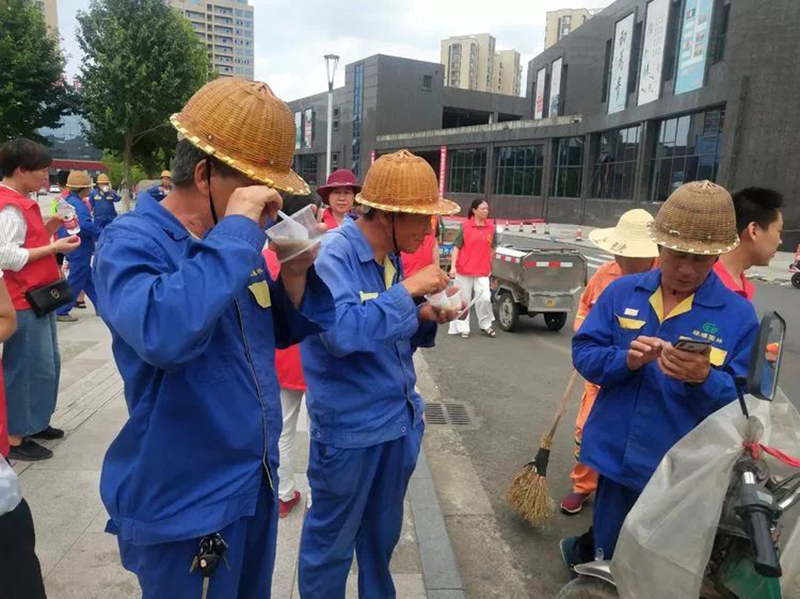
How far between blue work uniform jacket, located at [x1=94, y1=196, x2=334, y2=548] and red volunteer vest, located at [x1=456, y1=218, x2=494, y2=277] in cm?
645

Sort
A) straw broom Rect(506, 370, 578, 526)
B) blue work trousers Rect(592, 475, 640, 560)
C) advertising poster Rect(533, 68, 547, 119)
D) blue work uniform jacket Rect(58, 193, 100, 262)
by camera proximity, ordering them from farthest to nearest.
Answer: advertising poster Rect(533, 68, 547, 119) < blue work uniform jacket Rect(58, 193, 100, 262) < straw broom Rect(506, 370, 578, 526) < blue work trousers Rect(592, 475, 640, 560)

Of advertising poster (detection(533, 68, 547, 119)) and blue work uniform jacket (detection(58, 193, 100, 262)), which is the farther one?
advertising poster (detection(533, 68, 547, 119))

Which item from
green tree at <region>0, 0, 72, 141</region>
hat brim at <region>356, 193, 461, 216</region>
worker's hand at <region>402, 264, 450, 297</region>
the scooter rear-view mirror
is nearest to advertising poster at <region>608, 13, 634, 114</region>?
green tree at <region>0, 0, 72, 141</region>

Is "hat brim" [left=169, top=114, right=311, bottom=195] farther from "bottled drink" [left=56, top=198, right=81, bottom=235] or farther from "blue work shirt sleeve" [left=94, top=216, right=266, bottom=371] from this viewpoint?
"bottled drink" [left=56, top=198, right=81, bottom=235]

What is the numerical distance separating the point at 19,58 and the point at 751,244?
19.4 meters

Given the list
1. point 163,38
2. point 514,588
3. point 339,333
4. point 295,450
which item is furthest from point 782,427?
point 163,38

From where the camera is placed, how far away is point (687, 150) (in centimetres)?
2548

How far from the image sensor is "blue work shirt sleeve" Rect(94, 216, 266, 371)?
1.20 meters

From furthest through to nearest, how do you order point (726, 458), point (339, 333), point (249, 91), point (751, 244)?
point (751, 244)
point (339, 333)
point (726, 458)
point (249, 91)

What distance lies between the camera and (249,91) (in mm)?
1406

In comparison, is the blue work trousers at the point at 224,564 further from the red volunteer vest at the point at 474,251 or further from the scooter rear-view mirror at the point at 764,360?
the red volunteer vest at the point at 474,251

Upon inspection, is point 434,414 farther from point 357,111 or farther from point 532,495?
point 357,111

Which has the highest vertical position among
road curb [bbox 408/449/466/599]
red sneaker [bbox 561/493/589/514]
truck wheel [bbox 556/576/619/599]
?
truck wheel [bbox 556/576/619/599]

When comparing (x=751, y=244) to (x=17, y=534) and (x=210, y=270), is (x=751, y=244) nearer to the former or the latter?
(x=210, y=270)
